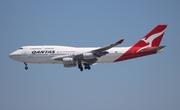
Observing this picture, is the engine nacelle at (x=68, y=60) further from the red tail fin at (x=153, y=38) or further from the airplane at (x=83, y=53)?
the red tail fin at (x=153, y=38)

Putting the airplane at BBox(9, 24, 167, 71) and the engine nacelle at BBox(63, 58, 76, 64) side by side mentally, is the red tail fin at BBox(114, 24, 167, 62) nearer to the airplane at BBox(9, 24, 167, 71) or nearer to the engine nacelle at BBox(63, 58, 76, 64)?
the airplane at BBox(9, 24, 167, 71)

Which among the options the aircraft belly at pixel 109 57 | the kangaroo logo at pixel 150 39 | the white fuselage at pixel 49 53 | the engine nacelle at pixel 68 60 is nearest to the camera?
the engine nacelle at pixel 68 60

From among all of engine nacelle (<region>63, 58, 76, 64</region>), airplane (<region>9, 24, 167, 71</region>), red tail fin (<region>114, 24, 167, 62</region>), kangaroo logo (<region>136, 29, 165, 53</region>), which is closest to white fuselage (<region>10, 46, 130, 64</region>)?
airplane (<region>9, 24, 167, 71</region>)

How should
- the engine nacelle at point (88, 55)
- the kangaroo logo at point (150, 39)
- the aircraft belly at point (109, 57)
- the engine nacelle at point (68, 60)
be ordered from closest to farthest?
the engine nacelle at point (88, 55) → the engine nacelle at point (68, 60) → the aircraft belly at point (109, 57) → the kangaroo logo at point (150, 39)

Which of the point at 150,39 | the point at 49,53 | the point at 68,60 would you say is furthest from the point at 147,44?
the point at 49,53

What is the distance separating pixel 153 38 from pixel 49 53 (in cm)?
1976

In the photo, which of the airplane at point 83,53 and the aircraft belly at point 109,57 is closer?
the airplane at point 83,53

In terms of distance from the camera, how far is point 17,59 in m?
66.6

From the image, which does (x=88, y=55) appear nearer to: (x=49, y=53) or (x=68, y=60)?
(x=68, y=60)

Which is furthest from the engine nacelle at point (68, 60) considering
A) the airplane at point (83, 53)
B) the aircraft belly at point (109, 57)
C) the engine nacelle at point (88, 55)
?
the aircraft belly at point (109, 57)

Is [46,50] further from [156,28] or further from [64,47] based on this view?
[156,28]

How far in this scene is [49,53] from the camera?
2571 inches

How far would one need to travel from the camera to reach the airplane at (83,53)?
207ft

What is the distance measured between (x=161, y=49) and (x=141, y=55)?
12.3ft
